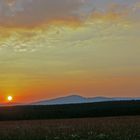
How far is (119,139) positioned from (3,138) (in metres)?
11.3

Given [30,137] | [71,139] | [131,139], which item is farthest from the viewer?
[30,137]

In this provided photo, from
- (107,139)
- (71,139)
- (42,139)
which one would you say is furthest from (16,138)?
(107,139)

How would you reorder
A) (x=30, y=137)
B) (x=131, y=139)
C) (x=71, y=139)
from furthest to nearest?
(x=30, y=137) < (x=71, y=139) < (x=131, y=139)

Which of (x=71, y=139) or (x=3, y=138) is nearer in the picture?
(x=71, y=139)

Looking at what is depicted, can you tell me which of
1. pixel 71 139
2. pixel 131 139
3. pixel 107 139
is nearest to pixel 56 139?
pixel 71 139

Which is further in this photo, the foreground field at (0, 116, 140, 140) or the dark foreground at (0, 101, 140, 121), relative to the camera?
the dark foreground at (0, 101, 140, 121)

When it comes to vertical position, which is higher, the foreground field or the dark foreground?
the dark foreground

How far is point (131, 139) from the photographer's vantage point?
28.0 m

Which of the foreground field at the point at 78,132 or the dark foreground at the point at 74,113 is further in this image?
the dark foreground at the point at 74,113

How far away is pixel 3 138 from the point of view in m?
34.5

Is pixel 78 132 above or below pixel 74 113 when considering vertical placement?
below

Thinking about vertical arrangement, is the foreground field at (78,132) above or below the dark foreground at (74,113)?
below

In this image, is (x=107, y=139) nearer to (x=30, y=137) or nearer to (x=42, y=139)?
(x=42, y=139)

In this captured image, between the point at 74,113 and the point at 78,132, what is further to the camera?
the point at 74,113
